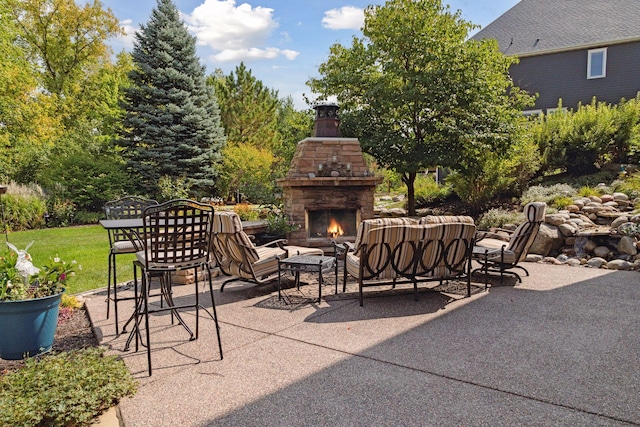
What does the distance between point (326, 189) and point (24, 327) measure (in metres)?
5.67

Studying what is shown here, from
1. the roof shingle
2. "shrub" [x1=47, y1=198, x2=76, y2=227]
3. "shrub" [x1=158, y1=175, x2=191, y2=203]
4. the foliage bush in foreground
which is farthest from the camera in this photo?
the roof shingle

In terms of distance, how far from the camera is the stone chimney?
28.2ft

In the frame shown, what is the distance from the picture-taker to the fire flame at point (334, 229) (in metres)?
8.42

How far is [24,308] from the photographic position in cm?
322

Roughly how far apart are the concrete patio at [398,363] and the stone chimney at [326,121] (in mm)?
4392

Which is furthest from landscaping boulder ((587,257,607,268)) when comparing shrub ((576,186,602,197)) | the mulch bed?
the mulch bed

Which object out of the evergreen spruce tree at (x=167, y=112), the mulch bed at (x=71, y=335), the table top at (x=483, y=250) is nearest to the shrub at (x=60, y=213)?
the evergreen spruce tree at (x=167, y=112)

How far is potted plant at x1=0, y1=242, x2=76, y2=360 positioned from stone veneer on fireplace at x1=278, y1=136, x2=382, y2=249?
15.9 ft

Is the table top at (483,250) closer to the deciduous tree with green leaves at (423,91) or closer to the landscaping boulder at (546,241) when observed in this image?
the landscaping boulder at (546,241)

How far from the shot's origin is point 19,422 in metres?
2.20

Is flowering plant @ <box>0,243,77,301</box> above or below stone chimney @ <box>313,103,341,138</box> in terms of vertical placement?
below

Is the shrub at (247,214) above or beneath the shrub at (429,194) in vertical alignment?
beneath

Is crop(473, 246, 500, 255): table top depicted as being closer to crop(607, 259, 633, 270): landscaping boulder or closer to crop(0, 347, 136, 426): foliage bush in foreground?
crop(607, 259, 633, 270): landscaping boulder

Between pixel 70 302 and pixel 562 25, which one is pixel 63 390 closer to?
pixel 70 302
